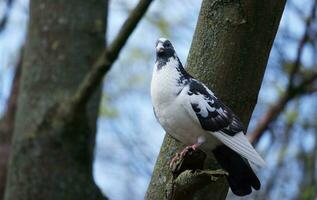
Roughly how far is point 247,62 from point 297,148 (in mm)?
3738

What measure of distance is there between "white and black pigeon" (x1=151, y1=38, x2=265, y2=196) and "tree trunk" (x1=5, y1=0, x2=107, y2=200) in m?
1.57

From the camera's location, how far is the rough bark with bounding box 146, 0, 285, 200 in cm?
286

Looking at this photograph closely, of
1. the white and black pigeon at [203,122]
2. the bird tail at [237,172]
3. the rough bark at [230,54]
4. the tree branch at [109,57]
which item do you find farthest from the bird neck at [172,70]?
the tree branch at [109,57]

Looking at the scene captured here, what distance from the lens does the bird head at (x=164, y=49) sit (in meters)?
2.91

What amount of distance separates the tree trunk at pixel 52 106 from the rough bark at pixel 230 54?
1.36m

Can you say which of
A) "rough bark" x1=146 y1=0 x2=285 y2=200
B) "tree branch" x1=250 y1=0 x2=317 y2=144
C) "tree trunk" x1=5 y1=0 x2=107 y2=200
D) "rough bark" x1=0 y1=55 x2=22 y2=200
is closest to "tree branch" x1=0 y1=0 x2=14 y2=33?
"rough bark" x1=0 y1=55 x2=22 y2=200

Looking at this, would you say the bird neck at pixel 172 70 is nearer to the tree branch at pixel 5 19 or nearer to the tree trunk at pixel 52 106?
the tree trunk at pixel 52 106

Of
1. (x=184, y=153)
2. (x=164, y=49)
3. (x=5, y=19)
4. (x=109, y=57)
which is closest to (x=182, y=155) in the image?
(x=184, y=153)

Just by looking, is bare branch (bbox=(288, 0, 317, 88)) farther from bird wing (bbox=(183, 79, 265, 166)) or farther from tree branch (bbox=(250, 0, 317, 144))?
bird wing (bbox=(183, 79, 265, 166))

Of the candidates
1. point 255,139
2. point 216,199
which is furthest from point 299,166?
point 216,199

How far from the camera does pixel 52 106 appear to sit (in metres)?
4.39

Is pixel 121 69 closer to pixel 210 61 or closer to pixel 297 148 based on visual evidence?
pixel 297 148

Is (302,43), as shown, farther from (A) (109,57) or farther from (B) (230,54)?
(B) (230,54)

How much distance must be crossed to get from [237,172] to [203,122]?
25 cm
